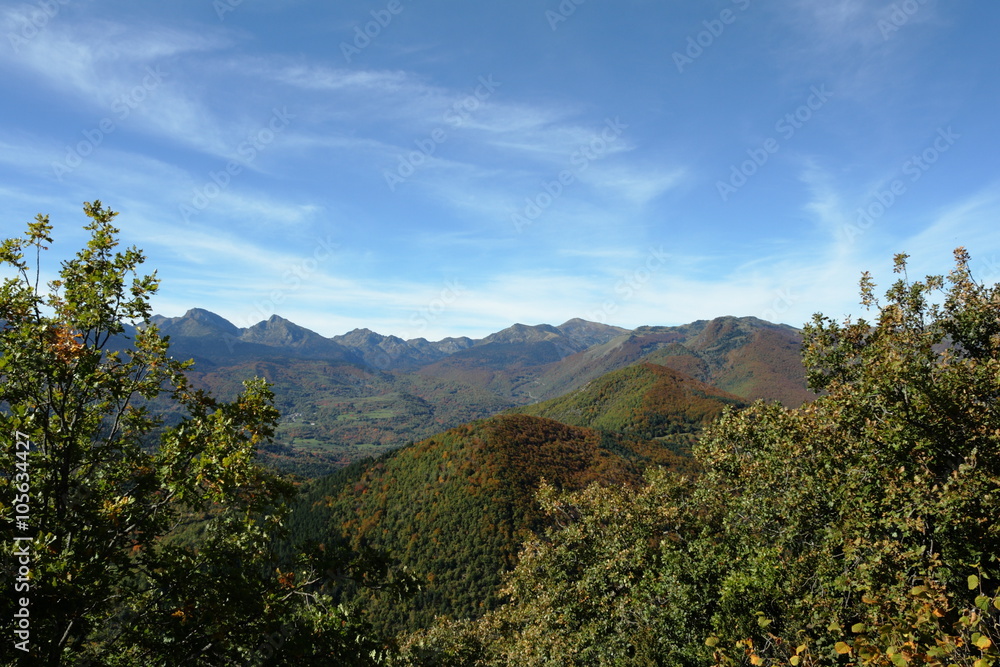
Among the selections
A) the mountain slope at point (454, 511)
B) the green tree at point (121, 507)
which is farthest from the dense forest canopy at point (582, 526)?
the mountain slope at point (454, 511)

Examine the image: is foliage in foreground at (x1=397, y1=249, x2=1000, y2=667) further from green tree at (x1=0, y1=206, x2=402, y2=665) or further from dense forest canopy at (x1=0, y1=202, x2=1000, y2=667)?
green tree at (x1=0, y1=206, x2=402, y2=665)

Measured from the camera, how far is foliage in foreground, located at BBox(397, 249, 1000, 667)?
35.3 ft

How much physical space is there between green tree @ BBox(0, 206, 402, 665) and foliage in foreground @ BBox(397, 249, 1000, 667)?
3400mm

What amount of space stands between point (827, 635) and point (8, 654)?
1826 cm

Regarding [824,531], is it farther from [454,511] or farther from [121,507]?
[454,511]

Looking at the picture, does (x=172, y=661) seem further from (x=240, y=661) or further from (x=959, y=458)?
(x=959, y=458)

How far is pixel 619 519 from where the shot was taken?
23.8 metres

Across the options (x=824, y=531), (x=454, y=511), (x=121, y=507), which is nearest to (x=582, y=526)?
(x=824, y=531)

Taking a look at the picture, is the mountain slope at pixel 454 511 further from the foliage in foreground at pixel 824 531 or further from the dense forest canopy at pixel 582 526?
the dense forest canopy at pixel 582 526

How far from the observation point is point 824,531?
15.4 m

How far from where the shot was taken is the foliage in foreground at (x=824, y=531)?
1076 cm

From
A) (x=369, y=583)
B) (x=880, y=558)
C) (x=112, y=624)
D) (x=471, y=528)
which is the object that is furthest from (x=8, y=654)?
(x=471, y=528)

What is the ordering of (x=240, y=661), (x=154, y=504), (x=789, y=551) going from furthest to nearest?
1. (x=789, y=551)
2. (x=154, y=504)
3. (x=240, y=661)

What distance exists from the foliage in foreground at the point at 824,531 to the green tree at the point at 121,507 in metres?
3.40
